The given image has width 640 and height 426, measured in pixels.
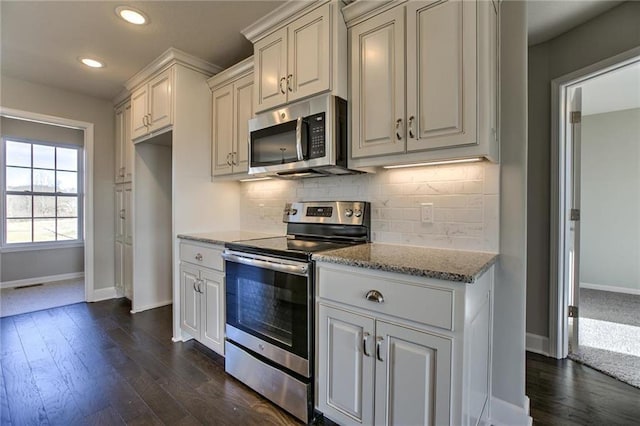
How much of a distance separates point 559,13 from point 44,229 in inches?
260

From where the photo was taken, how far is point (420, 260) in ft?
4.70

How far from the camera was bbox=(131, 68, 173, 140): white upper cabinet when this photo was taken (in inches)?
108

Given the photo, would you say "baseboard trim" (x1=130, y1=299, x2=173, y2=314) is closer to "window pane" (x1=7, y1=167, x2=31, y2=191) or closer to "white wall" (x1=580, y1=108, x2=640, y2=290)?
"window pane" (x1=7, y1=167, x2=31, y2=191)

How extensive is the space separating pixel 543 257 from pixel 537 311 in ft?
1.43

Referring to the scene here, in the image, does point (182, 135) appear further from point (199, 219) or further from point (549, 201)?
point (549, 201)

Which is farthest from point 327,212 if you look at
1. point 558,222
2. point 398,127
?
point 558,222

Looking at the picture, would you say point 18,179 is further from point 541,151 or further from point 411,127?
point 541,151

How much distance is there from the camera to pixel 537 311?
2.51 meters

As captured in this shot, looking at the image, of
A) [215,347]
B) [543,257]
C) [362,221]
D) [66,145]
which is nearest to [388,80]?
[362,221]

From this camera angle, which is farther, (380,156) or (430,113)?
(380,156)

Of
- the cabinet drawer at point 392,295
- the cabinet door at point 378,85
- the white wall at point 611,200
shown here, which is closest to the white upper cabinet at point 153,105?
the cabinet door at point 378,85

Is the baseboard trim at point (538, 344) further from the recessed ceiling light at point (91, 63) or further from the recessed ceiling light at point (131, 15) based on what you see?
the recessed ceiling light at point (91, 63)

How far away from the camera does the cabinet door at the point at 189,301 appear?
2486mm

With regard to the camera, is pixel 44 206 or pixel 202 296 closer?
pixel 202 296
